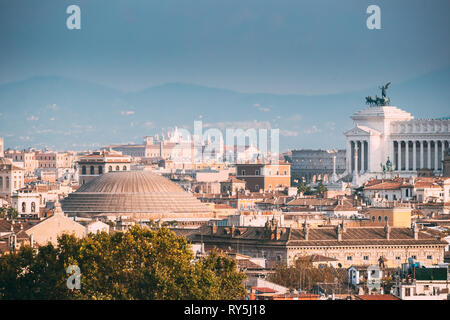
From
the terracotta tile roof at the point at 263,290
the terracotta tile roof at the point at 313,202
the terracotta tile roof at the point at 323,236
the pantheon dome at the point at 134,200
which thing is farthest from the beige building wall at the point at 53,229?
the terracotta tile roof at the point at 313,202

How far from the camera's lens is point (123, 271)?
35.7 metres

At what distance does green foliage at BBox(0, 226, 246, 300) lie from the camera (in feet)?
110

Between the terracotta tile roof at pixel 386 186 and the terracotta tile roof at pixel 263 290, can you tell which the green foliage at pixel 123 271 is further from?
the terracotta tile roof at pixel 386 186

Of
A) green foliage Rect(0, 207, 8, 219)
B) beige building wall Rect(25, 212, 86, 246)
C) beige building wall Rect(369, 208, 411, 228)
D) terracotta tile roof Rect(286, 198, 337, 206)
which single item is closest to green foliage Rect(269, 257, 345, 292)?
beige building wall Rect(25, 212, 86, 246)

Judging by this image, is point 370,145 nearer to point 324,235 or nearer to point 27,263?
point 324,235

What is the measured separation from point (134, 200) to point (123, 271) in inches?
2034

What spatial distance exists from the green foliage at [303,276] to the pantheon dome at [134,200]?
3788 centimetres

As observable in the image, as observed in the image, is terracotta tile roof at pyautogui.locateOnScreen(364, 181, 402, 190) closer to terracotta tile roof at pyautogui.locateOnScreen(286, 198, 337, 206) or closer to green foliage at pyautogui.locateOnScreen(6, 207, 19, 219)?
terracotta tile roof at pyautogui.locateOnScreen(286, 198, 337, 206)

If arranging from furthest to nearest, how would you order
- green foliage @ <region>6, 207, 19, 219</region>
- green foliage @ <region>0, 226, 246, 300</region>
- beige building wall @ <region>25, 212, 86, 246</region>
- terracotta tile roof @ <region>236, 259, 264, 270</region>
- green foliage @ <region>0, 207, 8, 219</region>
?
green foliage @ <region>6, 207, 19, 219</region>, green foliage @ <region>0, 207, 8, 219</region>, beige building wall @ <region>25, 212, 86, 246</region>, terracotta tile roof @ <region>236, 259, 264, 270</region>, green foliage @ <region>0, 226, 246, 300</region>

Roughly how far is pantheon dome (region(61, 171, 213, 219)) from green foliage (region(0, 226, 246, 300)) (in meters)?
44.6

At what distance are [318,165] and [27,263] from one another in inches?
6142

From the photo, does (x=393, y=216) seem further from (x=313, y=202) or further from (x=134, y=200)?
(x=313, y=202)

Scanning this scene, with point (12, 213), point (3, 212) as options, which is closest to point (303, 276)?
point (3, 212)
